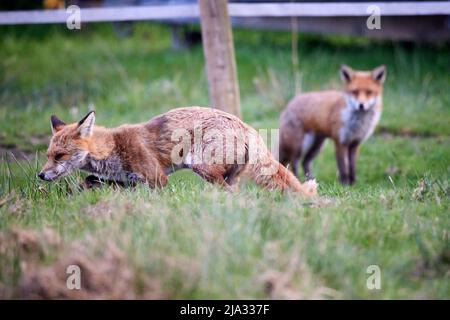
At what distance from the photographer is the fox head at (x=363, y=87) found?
9.10 m

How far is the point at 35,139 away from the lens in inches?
367

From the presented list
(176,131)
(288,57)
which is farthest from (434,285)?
(288,57)

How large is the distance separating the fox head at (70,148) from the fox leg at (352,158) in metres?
3.99

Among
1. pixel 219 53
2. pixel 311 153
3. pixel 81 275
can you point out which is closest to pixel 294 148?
pixel 311 153

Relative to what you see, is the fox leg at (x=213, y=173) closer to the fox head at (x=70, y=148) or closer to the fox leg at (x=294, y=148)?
the fox head at (x=70, y=148)

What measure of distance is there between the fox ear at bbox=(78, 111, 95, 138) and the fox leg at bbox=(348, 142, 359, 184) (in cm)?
395

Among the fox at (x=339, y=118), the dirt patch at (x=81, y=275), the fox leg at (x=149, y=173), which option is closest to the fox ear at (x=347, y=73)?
the fox at (x=339, y=118)

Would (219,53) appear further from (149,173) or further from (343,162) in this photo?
(149,173)

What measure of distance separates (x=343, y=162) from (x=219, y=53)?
2373 millimetres

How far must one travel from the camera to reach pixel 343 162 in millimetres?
8938

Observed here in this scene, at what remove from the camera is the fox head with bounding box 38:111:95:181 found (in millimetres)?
5965

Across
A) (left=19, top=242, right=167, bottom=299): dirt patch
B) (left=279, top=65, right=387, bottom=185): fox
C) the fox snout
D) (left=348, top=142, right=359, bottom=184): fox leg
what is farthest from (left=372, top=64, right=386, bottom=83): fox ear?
(left=19, top=242, right=167, bottom=299): dirt patch

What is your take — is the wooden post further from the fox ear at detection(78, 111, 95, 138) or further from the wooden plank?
the fox ear at detection(78, 111, 95, 138)

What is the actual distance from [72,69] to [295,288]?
32.9 ft
